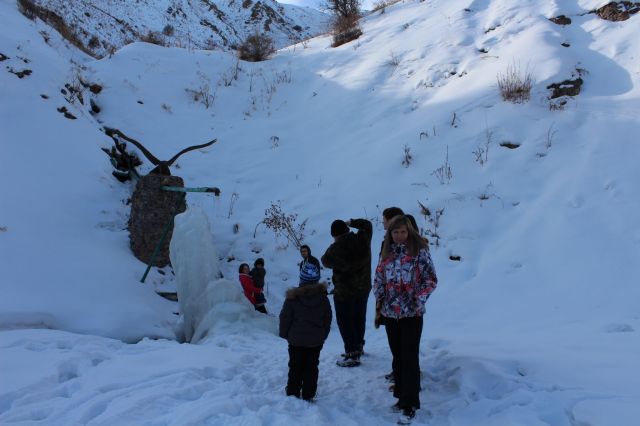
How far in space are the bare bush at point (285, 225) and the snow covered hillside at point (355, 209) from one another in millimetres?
155

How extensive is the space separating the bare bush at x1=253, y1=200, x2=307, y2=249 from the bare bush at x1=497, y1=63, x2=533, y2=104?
4454mm

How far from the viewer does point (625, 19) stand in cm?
991

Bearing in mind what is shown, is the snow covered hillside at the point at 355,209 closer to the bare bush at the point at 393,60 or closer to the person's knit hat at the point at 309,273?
the bare bush at the point at 393,60

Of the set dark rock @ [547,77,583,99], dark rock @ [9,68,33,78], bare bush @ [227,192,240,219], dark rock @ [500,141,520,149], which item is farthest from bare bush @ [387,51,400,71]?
dark rock @ [9,68,33,78]

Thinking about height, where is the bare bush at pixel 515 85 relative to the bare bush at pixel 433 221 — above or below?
above

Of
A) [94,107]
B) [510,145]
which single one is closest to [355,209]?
[510,145]

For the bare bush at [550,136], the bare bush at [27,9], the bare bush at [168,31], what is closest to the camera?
the bare bush at [550,136]

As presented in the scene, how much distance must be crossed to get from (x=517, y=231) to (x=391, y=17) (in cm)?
1074

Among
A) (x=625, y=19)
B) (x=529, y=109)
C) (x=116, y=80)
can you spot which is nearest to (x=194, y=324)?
(x=529, y=109)

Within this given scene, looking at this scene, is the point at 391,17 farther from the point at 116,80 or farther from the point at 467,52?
the point at 116,80

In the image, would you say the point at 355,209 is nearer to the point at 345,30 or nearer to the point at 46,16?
the point at 345,30

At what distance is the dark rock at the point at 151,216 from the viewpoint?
7.48 m

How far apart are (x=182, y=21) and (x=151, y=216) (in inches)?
864

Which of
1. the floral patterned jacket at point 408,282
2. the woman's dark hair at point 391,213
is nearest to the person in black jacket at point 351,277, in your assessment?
the woman's dark hair at point 391,213
